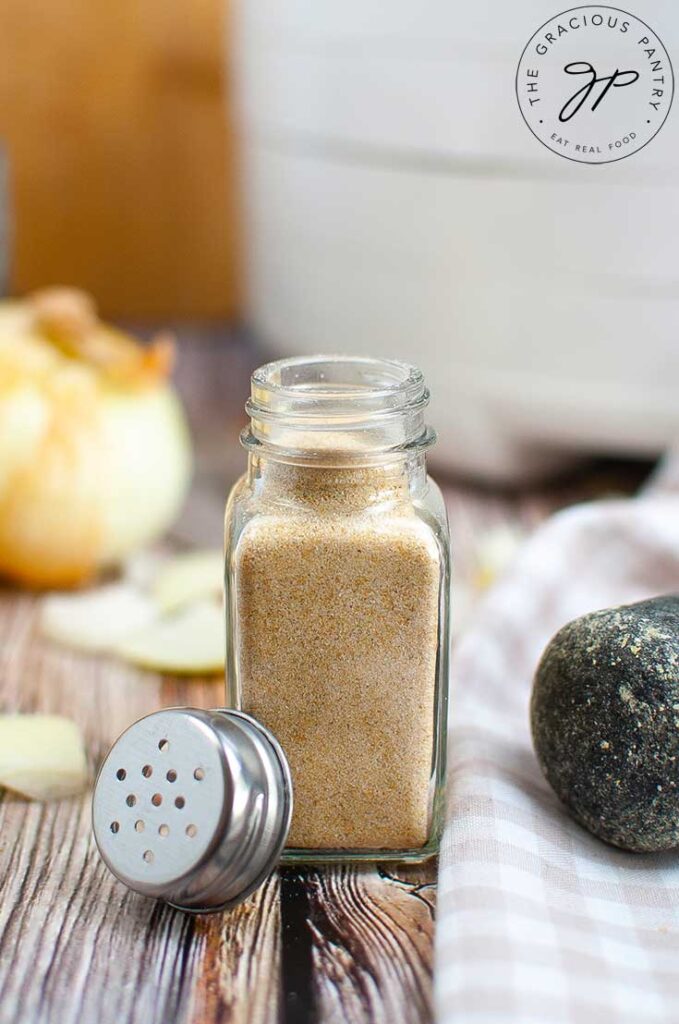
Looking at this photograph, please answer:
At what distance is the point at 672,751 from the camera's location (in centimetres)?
56

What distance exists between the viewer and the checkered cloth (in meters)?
0.47

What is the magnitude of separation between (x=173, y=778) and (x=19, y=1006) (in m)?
0.11

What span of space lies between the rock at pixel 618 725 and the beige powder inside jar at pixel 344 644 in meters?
0.06

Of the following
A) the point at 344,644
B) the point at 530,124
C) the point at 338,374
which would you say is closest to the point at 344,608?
the point at 344,644

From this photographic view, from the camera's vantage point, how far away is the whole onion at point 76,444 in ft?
2.97

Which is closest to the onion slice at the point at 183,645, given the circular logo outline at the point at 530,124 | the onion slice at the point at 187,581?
the onion slice at the point at 187,581

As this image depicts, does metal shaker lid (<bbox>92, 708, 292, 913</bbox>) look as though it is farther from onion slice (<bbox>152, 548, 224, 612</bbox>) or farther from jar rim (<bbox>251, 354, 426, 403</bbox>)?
onion slice (<bbox>152, 548, 224, 612</bbox>)

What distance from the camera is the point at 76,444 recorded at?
0.91 m

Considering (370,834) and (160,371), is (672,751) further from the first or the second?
(160,371)

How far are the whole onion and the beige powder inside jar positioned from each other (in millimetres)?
378

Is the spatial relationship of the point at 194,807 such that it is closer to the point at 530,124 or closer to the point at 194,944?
the point at 194,944

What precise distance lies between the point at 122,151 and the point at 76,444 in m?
0.75

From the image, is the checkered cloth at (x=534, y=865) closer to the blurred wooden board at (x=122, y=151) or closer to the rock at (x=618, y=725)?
the rock at (x=618, y=725)

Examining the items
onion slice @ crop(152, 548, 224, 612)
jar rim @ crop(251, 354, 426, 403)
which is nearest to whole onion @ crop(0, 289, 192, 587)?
onion slice @ crop(152, 548, 224, 612)
